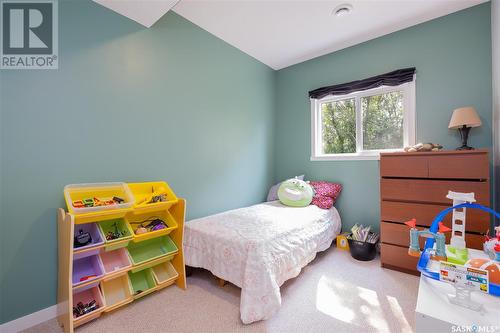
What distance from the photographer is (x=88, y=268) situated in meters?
1.59

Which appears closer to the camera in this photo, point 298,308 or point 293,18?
point 298,308

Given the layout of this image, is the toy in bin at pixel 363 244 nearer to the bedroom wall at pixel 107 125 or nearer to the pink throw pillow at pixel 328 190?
the pink throw pillow at pixel 328 190

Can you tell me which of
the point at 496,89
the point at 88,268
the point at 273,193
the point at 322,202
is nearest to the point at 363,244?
the point at 322,202

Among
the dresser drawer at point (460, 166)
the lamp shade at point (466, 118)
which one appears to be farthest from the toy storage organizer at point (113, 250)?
the lamp shade at point (466, 118)

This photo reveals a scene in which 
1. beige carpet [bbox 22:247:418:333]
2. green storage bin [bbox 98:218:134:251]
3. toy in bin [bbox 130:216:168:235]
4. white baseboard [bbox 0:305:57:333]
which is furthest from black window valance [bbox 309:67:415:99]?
white baseboard [bbox 0:305:57:333]

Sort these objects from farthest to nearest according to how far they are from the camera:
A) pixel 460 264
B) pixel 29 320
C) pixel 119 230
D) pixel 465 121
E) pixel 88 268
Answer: pixel 465 121
pixel 119 230
pixel 88 268
pixel 29 320
pixel 460 264

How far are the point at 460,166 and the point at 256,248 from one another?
1.91 metres

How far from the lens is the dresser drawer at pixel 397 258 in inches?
82.6

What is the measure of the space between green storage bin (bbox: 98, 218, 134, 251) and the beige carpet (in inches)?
20.1

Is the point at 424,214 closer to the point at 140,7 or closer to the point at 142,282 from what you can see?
the point at 142,282

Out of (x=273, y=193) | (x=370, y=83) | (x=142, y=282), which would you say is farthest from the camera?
(x=273, y=193)

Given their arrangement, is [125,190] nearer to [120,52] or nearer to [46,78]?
[46,78]

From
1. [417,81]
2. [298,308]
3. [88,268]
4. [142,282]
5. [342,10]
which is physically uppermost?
[342,10]

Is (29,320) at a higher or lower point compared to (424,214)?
lower
